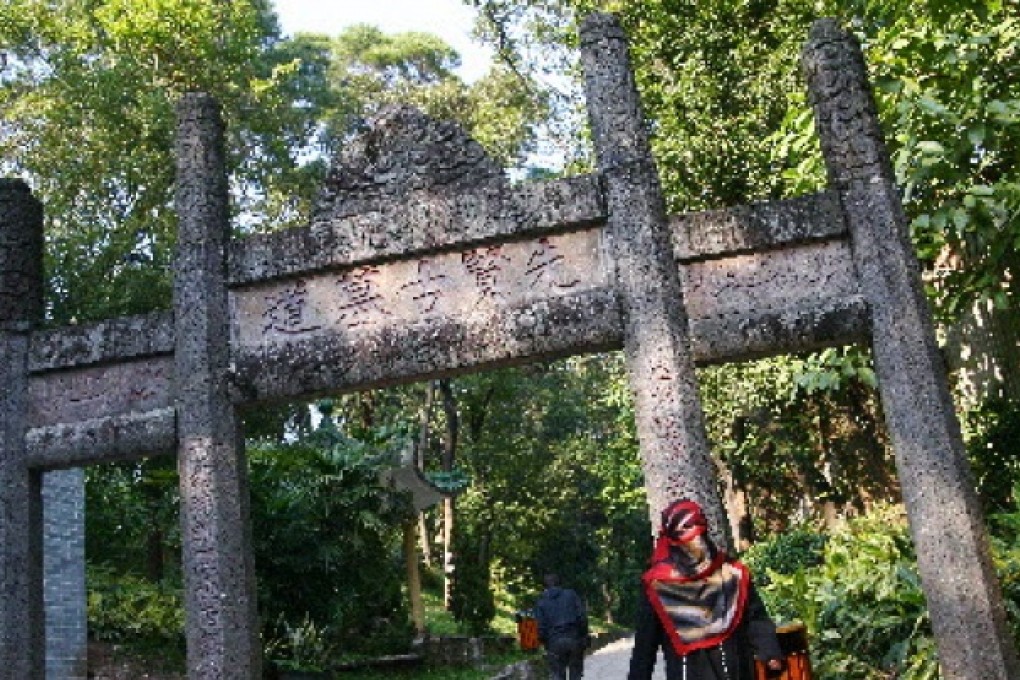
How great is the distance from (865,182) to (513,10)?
39.2 feet

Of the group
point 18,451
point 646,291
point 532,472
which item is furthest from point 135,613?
point 532,472

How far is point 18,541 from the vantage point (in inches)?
230

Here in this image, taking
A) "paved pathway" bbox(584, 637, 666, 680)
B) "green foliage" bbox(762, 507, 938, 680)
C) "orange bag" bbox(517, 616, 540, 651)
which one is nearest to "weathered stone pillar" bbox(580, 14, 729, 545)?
"green foliage" bbox(762, 507, 938, 680)

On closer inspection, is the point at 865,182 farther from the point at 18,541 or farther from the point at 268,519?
the point at 268,519

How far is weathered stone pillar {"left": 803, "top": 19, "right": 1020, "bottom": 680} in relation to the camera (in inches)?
194

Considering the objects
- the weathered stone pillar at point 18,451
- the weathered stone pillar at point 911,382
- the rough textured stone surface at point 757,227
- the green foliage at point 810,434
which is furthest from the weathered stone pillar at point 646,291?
the green foliage at point 810,434

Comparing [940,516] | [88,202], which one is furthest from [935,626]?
[88,202]

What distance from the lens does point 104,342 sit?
5918 millimetres

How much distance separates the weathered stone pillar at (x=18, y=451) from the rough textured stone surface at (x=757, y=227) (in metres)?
3.92

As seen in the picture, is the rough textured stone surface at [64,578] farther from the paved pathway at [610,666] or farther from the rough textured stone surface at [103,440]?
the paved pathway at [610,666]

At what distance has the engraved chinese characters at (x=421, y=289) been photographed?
220 inches

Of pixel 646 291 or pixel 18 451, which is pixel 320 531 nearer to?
pixel 18 451

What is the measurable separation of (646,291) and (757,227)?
2.34 feet

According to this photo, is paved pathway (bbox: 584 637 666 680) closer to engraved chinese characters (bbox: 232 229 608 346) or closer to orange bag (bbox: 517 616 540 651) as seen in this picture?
orange bag (bbox: 517 616 540 651)
